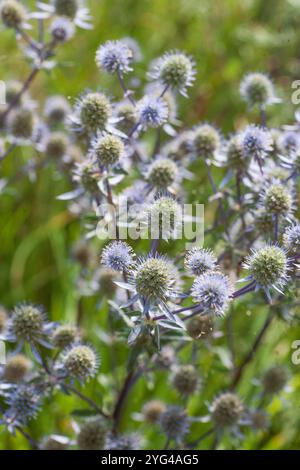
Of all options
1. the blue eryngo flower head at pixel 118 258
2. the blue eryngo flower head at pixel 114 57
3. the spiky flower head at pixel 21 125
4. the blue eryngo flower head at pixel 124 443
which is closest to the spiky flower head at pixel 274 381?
the blue eryngo flower head at pixel 124 443

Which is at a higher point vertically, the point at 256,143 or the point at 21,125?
the point at 21,125

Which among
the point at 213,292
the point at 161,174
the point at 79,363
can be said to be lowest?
the point at 79,363

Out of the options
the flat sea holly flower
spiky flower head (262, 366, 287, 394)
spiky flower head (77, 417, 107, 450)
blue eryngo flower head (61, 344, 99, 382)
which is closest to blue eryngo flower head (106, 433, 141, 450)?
spiky flower head (77, 417, 107, 450)

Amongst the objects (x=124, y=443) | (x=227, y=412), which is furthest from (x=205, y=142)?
(x=124, y=443)

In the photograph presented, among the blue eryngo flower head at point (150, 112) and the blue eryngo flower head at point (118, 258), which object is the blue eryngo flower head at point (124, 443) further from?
the blue eryngo flower head at point (150, 112)

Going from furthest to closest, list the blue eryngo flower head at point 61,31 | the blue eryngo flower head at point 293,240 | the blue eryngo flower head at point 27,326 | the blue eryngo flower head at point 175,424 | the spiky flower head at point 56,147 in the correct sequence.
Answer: the spiky flower head at point 56,147, the blue eryngo flower head at point 61,31, the blue eryngo flower head at point 175,424, the blue eryngo flower head at point 27,326, the blue eryngo flower head at point 293,240

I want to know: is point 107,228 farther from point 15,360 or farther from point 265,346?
point 265,346

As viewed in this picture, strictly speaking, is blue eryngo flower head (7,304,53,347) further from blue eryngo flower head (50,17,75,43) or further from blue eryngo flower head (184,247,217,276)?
blue eryngo flower head (50,17,75,43)

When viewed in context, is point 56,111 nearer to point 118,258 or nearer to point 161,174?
point 161,174
